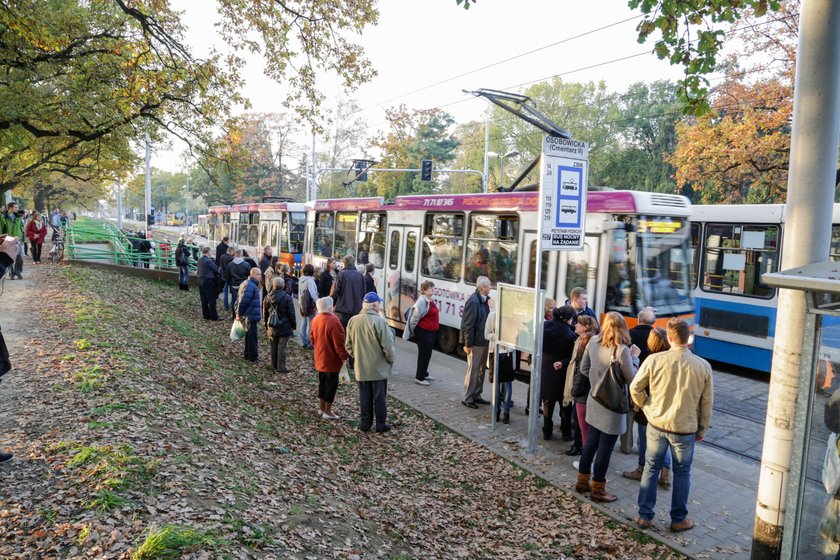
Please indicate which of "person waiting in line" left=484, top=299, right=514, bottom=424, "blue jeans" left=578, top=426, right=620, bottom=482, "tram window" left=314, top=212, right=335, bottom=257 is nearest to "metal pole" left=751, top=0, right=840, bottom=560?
"blue jeans" left=578, top=426, right=620, bottom=482

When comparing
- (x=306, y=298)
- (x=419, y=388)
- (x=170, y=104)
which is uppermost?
(x=170, y=104)

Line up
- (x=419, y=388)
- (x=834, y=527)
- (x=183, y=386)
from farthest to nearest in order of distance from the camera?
(x=419, y=388), (x=183, y=386), (x=834, y=527)

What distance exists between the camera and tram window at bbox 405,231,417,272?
1433 cm

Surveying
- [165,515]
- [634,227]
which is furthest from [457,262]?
[165,515]

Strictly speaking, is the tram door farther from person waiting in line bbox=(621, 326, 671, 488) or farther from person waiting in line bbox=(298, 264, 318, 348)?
person waiting in line bbox=(621, 326, 671, 488)

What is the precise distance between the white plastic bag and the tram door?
1071cm

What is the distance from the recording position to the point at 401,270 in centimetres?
1474

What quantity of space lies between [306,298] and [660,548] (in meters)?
8.06

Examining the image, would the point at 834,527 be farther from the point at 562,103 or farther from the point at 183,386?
the point at 562,103

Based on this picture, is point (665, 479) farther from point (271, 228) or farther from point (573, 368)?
point (271, 228)

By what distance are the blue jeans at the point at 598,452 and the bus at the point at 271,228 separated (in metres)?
17.1

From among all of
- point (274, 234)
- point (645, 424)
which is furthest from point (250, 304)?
point (274, 234)

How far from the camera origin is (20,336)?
10078 millimetres

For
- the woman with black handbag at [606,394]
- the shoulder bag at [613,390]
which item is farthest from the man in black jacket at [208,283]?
the shoulder bag at [613,390]
